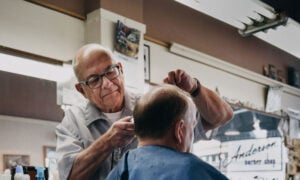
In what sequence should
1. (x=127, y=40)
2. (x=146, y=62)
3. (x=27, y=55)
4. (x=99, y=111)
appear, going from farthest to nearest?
(x=146, y=62)
(x=127, y=40)
(x=27, y=55)
(x=99, y=111)

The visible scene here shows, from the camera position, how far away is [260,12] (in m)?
4.00

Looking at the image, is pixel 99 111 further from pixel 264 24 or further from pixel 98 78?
pixel 264 24

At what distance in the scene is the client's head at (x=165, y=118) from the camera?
158cm

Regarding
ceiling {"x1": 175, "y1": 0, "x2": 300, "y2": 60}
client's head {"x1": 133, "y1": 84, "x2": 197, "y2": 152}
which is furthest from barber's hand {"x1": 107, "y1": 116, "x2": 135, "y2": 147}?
ceiling {"x1": 175, "y1": 0, "x2": 300, "y2": 60}

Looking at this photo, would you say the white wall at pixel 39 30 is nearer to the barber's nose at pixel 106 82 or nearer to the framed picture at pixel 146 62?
the framed picture at pixel 146 62

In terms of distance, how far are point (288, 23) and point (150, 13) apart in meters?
1.39

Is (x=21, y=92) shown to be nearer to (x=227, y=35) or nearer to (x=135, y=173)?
(x=135, y=173)

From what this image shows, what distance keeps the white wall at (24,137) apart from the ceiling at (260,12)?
151cm

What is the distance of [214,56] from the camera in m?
4.85

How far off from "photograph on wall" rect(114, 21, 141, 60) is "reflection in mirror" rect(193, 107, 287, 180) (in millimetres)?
2029

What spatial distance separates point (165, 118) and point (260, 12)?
2.75 metres

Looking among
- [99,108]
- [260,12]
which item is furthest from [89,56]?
[260,12]

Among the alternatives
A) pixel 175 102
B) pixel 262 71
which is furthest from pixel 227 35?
pixel 175 102

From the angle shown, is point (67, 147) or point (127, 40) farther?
point (127, 40)
